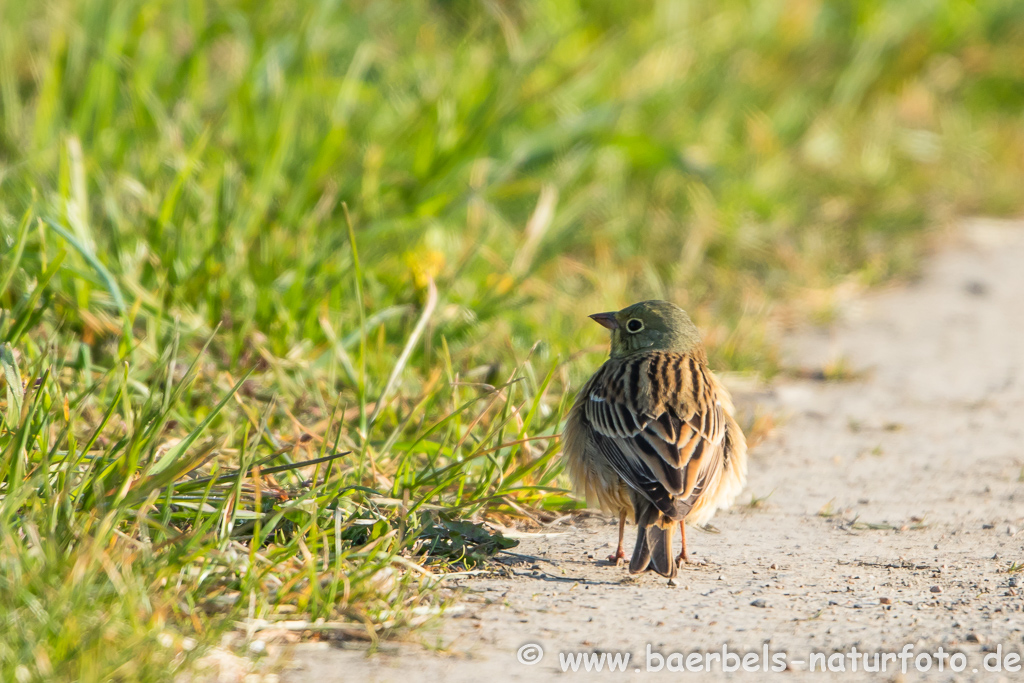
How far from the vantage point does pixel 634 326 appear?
14.5ft

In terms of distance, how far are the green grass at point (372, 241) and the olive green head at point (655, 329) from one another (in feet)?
1.15

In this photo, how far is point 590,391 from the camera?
13.1 ft

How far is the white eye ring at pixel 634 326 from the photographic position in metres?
4.39

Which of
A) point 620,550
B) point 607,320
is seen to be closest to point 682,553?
point 620,550

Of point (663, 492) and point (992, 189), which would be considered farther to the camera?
point (992, 189)

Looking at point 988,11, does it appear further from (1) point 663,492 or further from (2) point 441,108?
(1) point 663,492

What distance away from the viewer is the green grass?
10.0ft

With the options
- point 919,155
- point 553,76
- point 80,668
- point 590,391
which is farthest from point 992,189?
point 80,668

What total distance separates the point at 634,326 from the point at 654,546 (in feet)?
3.94

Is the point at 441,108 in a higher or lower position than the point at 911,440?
higher

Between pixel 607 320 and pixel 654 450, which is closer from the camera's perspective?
pixel 654 450

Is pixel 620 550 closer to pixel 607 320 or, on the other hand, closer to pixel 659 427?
pixel 659 427

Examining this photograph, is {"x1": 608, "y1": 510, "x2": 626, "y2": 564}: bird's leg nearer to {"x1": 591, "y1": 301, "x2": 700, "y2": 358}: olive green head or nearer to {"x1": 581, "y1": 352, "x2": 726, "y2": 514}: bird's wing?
{"x1": 581, "y1": 352, "x2": 726, "y2": 514}: bird's wing

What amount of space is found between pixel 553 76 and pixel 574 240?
1.62 m
